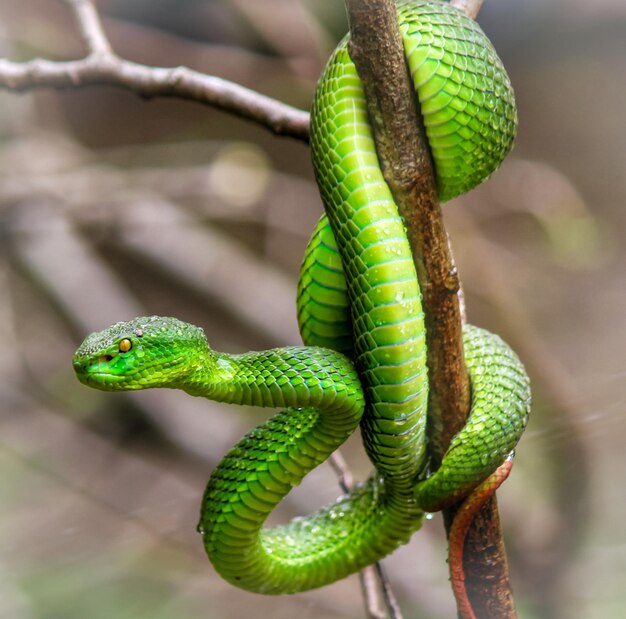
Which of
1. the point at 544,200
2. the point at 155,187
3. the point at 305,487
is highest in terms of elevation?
→ the point at 544,200

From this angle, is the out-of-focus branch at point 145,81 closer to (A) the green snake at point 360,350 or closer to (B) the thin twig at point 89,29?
(B) the thin twig at point 89,29

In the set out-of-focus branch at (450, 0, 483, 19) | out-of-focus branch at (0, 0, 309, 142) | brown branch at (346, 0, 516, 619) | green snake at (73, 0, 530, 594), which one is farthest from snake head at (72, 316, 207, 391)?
out-of-focus branch at (450, 0, 483, 19)

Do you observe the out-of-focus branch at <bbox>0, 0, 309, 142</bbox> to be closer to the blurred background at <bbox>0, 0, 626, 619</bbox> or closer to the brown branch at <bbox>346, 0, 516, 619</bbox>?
the brown branch at <bbox>346, 0, 516, 619</bbox>

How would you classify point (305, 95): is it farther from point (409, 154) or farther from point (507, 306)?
point (409, 154)

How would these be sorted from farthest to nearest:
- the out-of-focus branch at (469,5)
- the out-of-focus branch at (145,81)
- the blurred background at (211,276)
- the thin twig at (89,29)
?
the blurred background at (211,276)
the thin twig at (89,29)
the out-of-focus branch at (145,81)
the out-of-focus branch at (469,5)

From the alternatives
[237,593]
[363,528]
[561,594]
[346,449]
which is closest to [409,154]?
[363,528]

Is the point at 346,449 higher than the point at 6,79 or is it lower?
lower

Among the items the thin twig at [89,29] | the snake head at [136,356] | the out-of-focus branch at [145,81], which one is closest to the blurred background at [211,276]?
the thin twig at [89,29]
